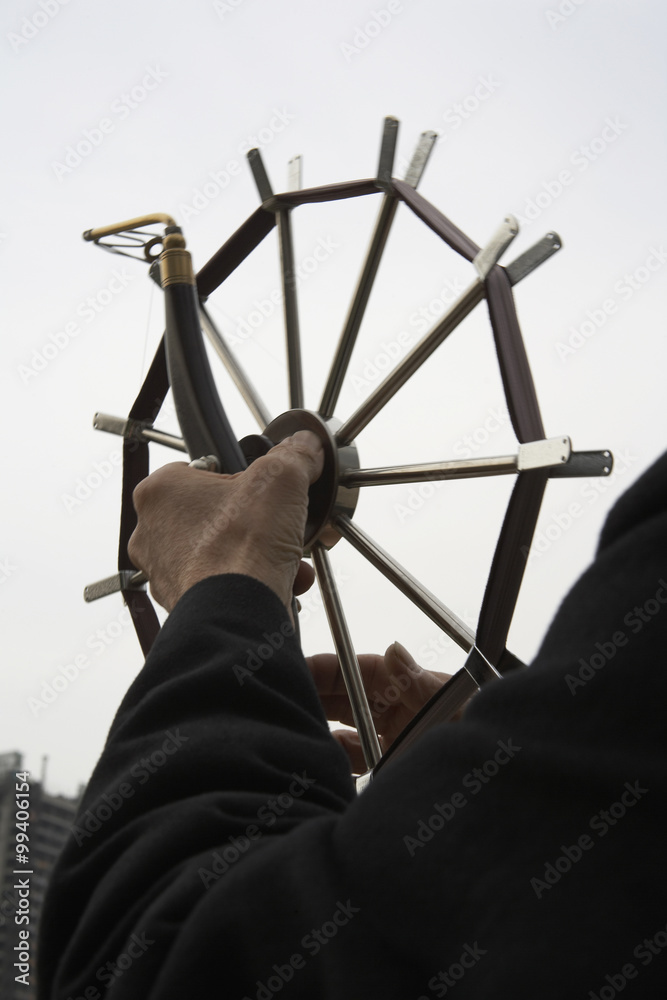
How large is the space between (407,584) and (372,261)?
0.41 meters

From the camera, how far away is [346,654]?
1.05 meters

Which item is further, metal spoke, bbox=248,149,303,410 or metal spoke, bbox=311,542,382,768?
metal spoke, bbox=248,149,303,410

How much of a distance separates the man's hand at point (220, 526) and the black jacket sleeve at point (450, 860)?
0.24 meters

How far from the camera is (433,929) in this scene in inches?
12.6

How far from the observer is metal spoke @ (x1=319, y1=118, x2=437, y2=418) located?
104 cm

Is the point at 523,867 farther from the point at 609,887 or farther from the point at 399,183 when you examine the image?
the point at 399,183

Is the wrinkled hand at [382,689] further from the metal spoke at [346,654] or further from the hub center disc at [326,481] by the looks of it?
the hub center disc at [326,481]

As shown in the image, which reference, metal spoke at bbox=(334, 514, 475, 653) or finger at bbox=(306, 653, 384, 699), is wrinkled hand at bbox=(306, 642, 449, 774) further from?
metal spoke at bbox=(334, 514, 475, 653)

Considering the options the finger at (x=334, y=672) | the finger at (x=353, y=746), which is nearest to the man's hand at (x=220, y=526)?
the finger at (x=334, y=672)

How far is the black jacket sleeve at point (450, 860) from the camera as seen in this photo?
1.01 ft

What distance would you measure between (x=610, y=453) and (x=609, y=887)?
0.51 metres

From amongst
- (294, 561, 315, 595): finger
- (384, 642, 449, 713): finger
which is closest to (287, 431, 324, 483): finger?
(294, 561, 315, 595): finger

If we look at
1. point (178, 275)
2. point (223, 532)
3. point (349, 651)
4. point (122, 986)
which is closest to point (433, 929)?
point (122, 986)

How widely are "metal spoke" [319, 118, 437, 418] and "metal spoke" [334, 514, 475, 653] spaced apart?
0.15 meters
